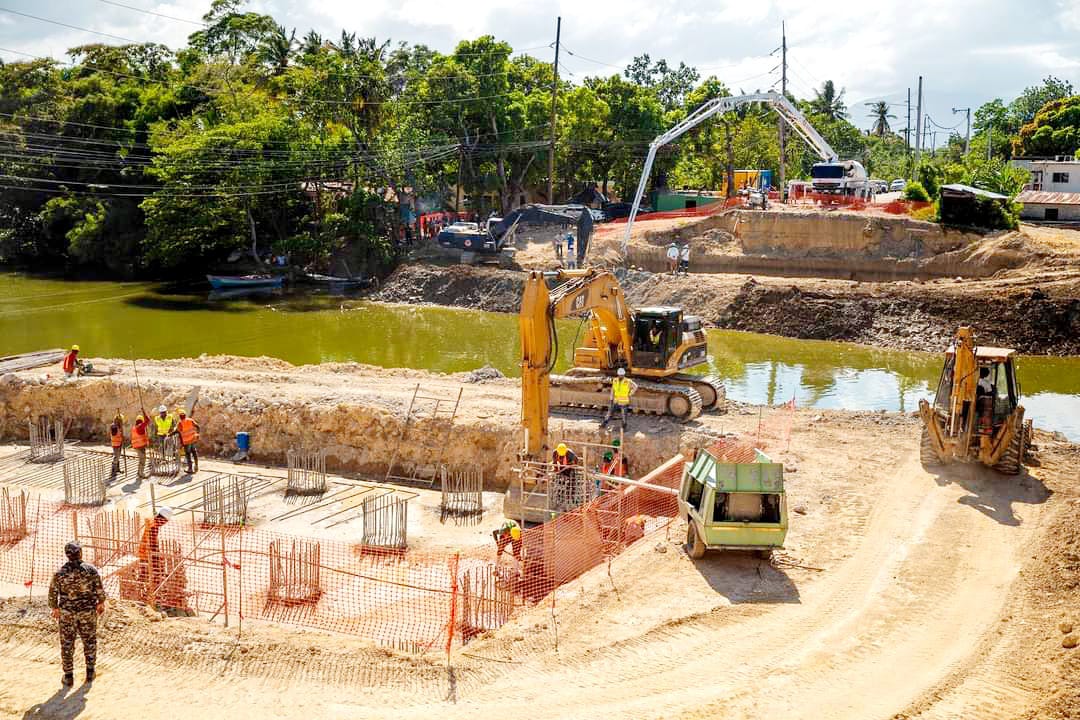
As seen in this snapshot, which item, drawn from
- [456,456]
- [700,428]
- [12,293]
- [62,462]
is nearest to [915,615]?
[700,428]

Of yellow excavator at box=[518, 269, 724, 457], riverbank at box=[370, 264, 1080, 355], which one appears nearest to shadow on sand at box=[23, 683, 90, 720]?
yellow excavator at box=[518, 269, 724, 457]

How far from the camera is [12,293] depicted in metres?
51.5

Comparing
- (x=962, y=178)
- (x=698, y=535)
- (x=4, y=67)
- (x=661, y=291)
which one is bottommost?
(x=698, y=535)

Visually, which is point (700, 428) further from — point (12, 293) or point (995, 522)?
point (12, 293)

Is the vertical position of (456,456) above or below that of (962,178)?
below

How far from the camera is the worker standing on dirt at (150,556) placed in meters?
13.7

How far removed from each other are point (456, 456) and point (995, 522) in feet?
37.0

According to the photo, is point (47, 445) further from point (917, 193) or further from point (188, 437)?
point (917, 193)

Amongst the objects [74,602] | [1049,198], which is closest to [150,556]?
[74,602]

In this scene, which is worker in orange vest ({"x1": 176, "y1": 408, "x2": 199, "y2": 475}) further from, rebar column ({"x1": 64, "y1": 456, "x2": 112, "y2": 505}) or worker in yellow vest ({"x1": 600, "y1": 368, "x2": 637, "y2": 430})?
worker in yellow vest ({"x1": 600, "y1": 368, "x2": 637, "y2": 430})

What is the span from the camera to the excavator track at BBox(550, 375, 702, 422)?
69.9 ft

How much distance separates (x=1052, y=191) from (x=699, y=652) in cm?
5218

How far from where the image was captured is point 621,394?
2052 centimetres

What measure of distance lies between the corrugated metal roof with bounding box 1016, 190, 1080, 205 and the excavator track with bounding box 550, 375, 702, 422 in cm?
3374
